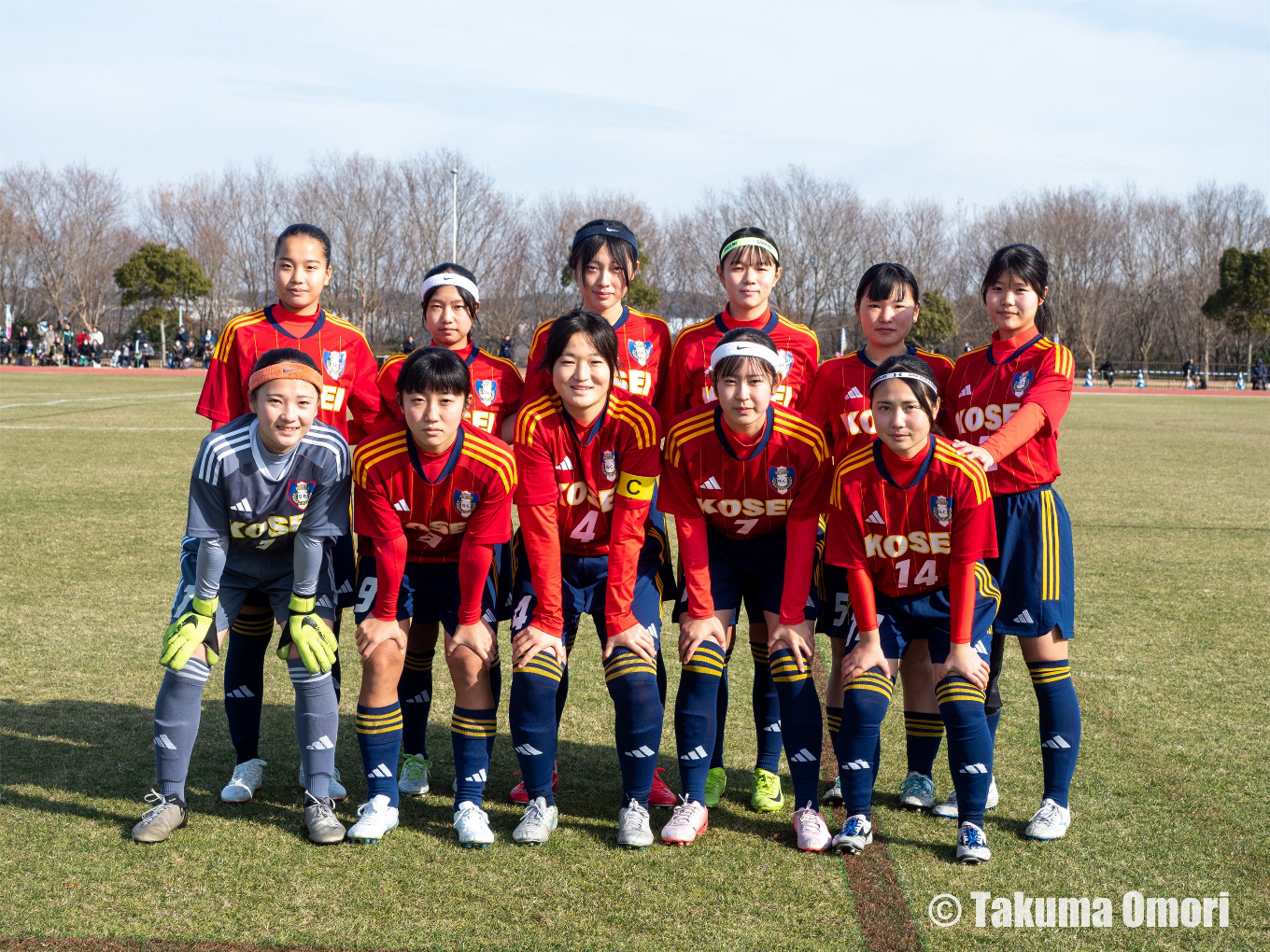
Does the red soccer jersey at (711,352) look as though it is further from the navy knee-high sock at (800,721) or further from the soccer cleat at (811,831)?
the soccer cleat at (811,831)

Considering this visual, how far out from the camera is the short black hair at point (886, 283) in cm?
363

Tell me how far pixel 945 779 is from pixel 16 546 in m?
6.58

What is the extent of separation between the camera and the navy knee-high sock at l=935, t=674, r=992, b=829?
3.26m

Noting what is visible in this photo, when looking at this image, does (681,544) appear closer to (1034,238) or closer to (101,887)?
(101,887)

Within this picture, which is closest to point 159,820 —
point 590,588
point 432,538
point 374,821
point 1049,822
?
point 374,821

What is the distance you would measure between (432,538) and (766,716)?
1.41m

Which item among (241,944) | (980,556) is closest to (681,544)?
(980,556)

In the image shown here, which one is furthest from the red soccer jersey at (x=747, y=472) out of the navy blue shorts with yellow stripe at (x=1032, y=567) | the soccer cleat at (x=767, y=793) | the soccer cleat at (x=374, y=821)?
the soccer cleat at (x=374, y=821)

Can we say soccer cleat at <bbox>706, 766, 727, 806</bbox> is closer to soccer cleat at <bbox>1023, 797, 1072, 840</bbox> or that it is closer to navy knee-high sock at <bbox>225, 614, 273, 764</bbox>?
soccer cleat at <bbox>1023, 797, 1072, 840</bbox>

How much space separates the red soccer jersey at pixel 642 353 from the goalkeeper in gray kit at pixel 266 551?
38.2 inches

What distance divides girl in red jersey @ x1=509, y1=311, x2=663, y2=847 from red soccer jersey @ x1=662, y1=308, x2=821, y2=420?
42 centimetres

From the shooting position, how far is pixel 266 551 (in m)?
3.51

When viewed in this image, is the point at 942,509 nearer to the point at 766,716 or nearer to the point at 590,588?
the point at 766,716

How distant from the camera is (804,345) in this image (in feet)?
13.0
